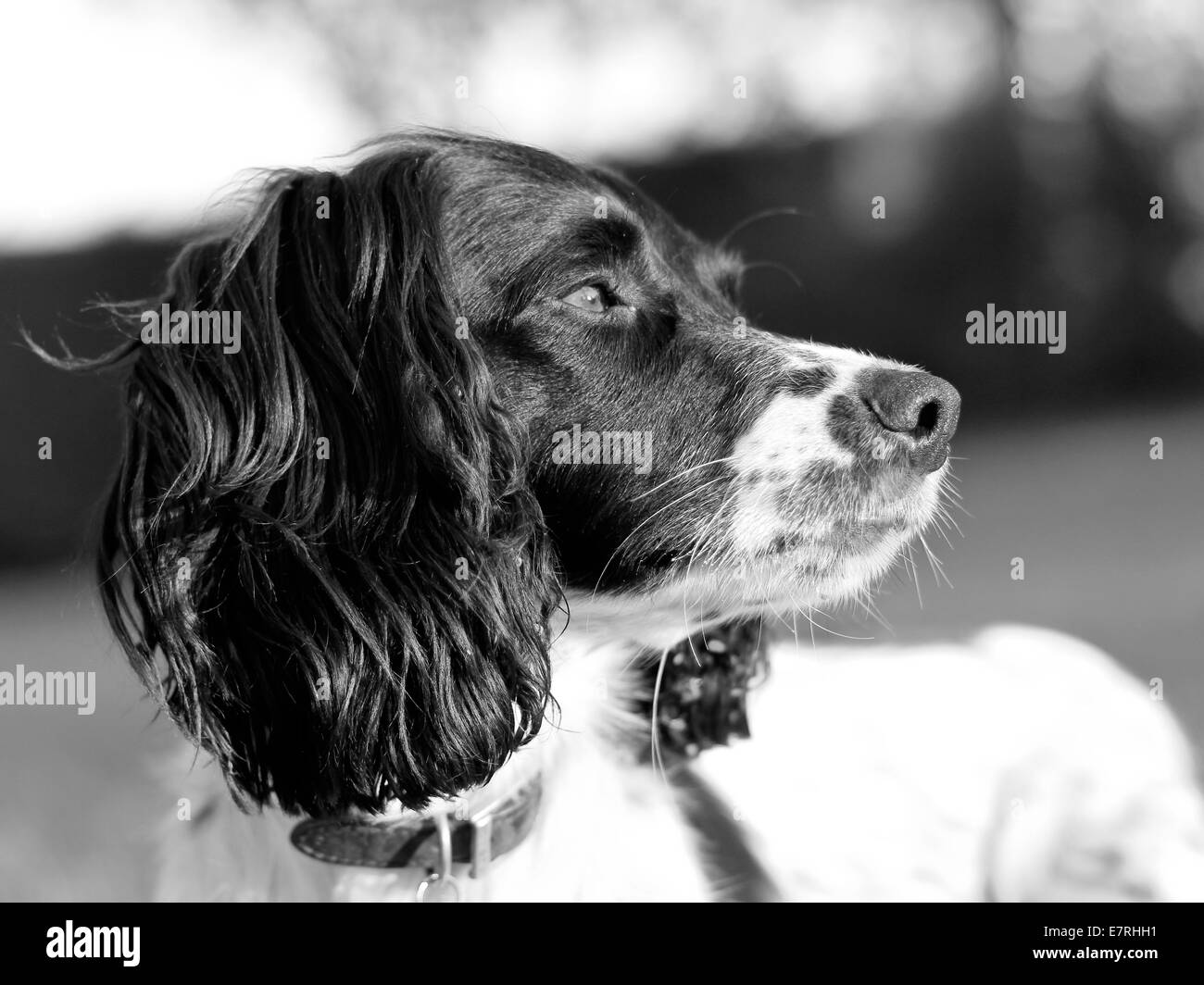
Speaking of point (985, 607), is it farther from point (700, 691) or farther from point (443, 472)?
point (443, 472)

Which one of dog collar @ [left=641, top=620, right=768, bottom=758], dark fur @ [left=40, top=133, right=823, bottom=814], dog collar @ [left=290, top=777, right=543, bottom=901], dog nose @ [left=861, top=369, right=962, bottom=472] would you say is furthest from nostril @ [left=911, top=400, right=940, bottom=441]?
dog collar @ [left=290, top=777, right=543, bottom=901]

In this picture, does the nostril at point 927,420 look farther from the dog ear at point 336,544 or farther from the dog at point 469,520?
the dog ear at point 336,544

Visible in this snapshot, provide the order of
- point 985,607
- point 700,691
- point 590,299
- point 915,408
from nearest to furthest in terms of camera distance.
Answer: point 915,408 → point 590,299 → point 700,691 → point 985,607

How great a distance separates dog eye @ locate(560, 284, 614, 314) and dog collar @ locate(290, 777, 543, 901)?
939 millimetres

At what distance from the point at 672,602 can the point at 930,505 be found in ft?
1.68

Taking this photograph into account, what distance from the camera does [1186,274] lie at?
5996 millimetres

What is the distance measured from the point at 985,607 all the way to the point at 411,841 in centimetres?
359

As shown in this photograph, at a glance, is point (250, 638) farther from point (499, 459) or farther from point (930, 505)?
point (930, 505)

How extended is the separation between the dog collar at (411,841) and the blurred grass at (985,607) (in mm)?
539

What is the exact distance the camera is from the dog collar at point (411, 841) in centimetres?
194

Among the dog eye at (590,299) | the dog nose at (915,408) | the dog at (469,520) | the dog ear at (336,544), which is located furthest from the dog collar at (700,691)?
the dog eye at (590,299)

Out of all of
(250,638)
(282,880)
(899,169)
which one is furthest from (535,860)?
(899,169)

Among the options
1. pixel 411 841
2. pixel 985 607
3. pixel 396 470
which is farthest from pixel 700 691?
pixel 985 607

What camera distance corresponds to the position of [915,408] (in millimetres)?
1908
